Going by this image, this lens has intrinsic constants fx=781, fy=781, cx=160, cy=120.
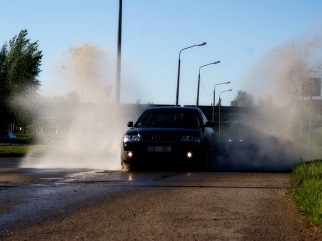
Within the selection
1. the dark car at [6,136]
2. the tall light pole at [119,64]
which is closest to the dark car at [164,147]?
the tall light pole at [119,64]

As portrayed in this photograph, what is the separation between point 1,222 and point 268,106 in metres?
33.3

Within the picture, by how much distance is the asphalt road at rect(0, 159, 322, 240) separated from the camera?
25.5 ft

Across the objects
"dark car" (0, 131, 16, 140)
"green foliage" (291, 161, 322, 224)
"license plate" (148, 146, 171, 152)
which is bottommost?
"dark car" (0, 131, 16, 140)

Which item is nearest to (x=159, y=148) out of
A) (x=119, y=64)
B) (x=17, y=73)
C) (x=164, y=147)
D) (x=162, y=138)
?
(x=164, y=147)

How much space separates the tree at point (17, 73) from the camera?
80.2m

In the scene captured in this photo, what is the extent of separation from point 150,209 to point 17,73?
241 feet

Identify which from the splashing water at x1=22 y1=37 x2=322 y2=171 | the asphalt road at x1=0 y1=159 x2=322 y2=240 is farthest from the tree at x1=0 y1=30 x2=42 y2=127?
the asphalt road at x1=0 y1=159 x2=322 y2=240

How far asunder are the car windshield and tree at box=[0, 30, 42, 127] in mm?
60894

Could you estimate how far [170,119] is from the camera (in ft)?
64.9

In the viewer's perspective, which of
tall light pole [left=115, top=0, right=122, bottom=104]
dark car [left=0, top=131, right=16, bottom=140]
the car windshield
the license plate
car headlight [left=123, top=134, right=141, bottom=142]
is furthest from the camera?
dark car [left=0, top=131, right=16, bottom=140]

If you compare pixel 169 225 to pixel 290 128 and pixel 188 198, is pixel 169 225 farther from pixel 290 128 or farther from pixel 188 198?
pixel 290 128

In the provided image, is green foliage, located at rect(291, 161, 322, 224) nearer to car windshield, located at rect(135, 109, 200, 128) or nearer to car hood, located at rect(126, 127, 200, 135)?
car hood, located at rect(126, 127, 200, 135)

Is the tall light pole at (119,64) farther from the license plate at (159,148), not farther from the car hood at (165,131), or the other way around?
the license plate at (159,148)

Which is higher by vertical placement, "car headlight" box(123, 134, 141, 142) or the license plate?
"car headlight" box(123, 134, 141, 142)
